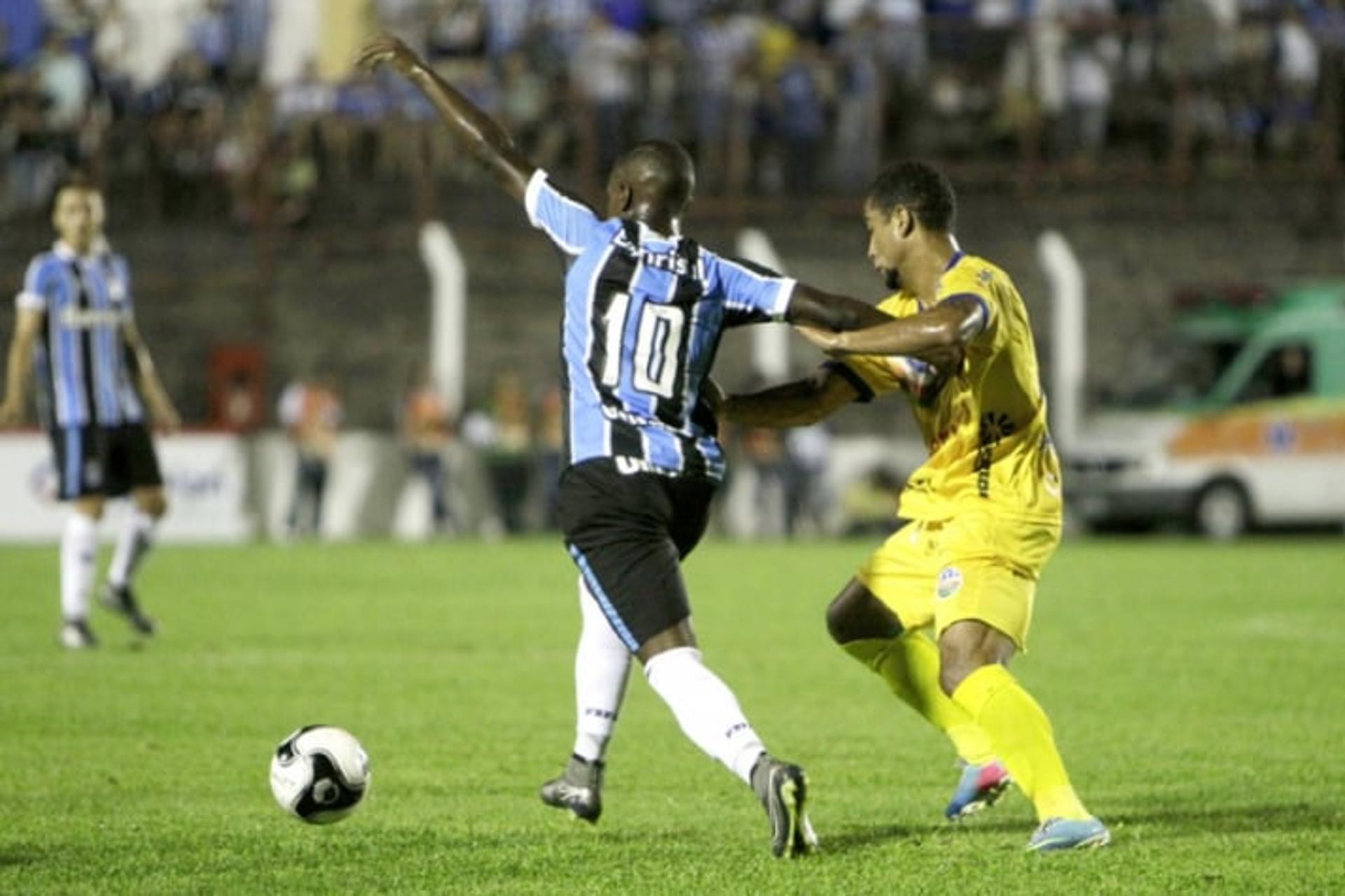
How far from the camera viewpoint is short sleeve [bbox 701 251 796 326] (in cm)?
810

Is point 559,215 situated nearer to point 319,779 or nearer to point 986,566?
point 986,566

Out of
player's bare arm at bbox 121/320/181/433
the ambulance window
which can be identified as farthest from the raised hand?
the ambulance window

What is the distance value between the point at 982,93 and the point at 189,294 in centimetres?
961

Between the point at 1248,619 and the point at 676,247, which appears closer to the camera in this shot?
the point at 676,247

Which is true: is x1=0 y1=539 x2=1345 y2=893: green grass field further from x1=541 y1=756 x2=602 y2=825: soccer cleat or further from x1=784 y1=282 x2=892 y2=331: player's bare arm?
x1=784 y1=282 x2=892 y2=331: player's bare arm

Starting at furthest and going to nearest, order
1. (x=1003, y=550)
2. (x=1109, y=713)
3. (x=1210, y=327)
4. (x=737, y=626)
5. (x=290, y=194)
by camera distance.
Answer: (x=290, y=194)
(x=1210, y=327)
(x=737, y=626)
(x=1109, y=713)
(x=1003, y=550)


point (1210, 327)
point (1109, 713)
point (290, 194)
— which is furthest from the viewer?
point (290, 194)

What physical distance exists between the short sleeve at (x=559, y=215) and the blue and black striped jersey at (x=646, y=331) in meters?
0.01

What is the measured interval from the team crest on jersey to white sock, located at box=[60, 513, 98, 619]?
300 inches

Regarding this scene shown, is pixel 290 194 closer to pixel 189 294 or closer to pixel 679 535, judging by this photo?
pixel 189 294

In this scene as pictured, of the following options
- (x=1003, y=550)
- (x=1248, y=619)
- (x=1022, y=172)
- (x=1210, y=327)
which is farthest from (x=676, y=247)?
(x=1022, y=172)

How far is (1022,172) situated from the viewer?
105 ft

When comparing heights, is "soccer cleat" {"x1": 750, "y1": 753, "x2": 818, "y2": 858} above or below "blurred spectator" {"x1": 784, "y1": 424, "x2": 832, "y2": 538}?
above

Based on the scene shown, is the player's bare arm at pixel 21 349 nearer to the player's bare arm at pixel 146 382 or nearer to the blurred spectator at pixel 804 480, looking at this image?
the player's bare arm at pixel 146 382
